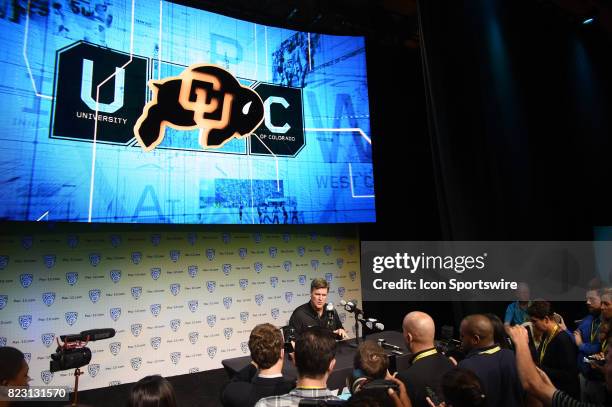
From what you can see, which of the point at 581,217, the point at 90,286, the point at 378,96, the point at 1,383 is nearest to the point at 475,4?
the point at 378,96

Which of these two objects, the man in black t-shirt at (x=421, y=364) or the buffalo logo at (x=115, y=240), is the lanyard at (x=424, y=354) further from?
the buffalo logo at (x=115, y=240)

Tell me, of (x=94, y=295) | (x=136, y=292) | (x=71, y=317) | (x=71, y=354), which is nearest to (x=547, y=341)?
(x=71, y=354)

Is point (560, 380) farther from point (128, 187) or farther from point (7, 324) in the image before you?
point (7, 324)

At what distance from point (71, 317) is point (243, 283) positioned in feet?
6.89

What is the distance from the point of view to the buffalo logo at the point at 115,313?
15.3 feet

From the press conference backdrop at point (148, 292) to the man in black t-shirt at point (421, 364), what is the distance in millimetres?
3607

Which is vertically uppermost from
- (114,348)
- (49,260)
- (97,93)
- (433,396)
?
(97,93)

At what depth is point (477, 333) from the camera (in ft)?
7.69

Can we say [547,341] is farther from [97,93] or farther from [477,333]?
[97,93]

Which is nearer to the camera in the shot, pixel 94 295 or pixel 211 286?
pixel 94 295

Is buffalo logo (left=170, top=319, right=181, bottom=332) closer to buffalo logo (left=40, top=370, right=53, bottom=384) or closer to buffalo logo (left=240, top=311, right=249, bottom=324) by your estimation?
buffalo logo (left=240, top=311, right=249, bottom=324)

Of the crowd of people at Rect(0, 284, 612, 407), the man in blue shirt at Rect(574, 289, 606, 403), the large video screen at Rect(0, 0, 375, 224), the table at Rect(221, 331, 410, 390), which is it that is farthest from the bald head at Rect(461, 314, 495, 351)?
the large video screen at Rect(0, 0, 375, 224)

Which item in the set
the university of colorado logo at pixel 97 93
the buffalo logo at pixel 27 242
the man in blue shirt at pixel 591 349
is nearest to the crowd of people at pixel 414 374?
the man in blue shirt at pixel 591 349

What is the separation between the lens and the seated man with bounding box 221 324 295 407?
1.96m
